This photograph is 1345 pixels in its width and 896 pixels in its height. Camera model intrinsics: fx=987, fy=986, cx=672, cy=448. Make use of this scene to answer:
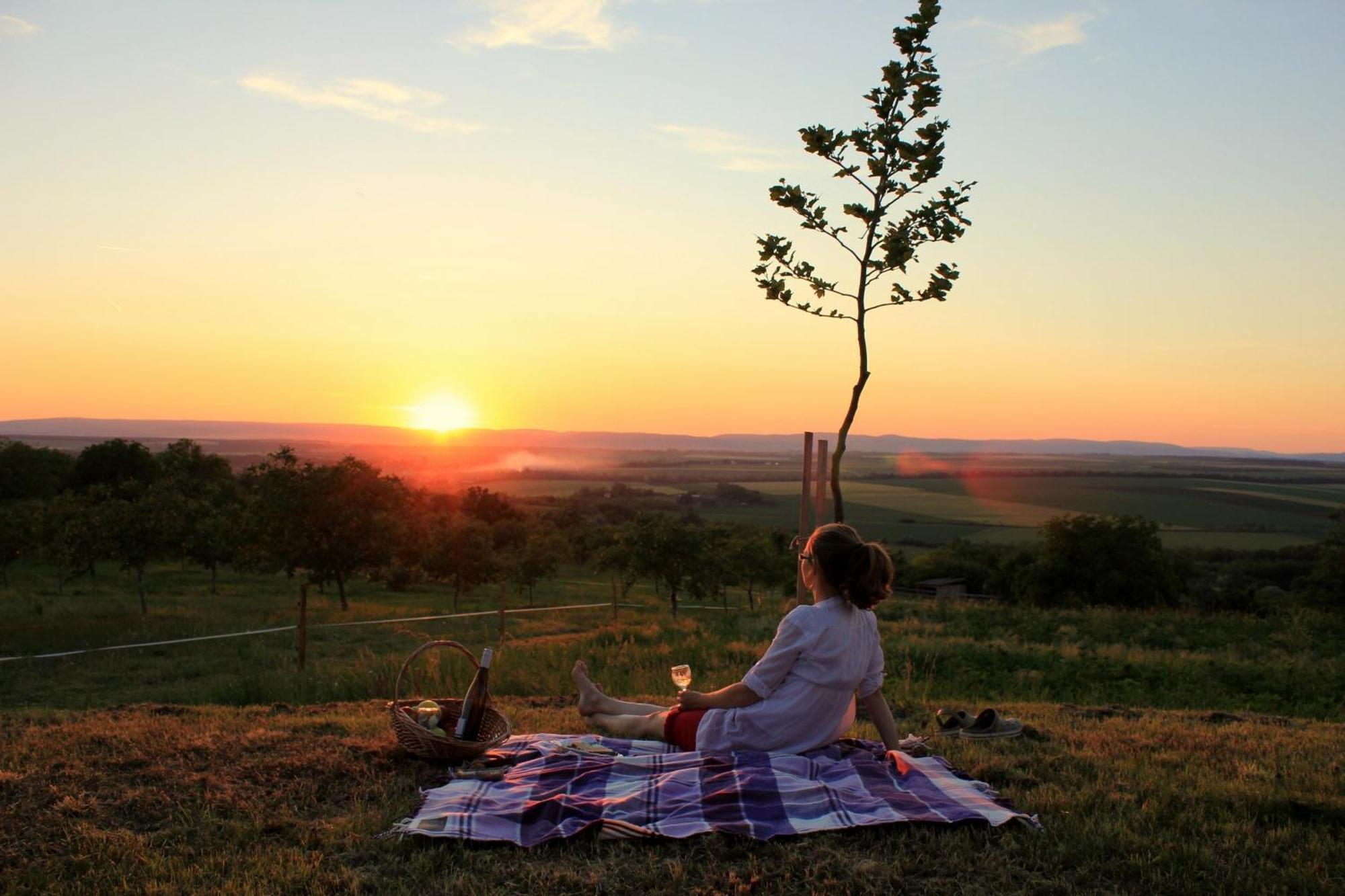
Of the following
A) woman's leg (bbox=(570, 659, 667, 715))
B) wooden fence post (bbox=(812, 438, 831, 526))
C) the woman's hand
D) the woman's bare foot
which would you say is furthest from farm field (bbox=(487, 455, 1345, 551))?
the woman's hand

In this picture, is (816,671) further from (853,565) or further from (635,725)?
(635,725)

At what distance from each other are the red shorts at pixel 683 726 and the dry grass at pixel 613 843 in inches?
51.7

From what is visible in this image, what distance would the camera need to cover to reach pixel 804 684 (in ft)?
18.6

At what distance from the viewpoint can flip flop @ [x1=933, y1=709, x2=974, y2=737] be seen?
7160 mm

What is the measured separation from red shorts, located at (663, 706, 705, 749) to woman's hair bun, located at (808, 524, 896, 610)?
1.20 meters

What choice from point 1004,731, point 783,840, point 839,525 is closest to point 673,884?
point 783,840

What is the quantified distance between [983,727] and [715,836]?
310 centimetres

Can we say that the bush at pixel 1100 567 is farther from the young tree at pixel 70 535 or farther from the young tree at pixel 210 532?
the young tree at pixel 70 535

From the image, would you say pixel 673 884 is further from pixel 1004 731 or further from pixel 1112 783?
pixel 1004 731

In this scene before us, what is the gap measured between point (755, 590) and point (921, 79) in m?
46.2

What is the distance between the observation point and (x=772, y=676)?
5.66 metres

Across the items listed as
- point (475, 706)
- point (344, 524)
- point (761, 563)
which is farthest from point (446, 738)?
point (761, 563)

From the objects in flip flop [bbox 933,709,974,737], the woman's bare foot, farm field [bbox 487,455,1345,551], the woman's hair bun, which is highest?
the woman's hair bun

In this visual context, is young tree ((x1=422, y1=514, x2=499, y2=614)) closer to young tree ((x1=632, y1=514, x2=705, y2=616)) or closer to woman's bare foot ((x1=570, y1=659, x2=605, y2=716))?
young tree ((x1=632, y1=514, x2=705, y2=616))
